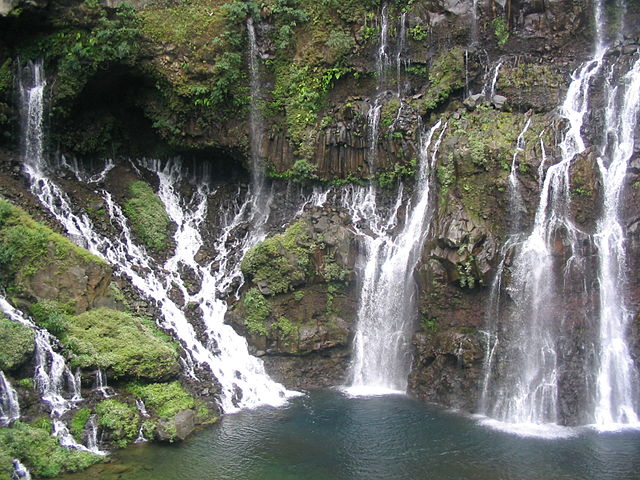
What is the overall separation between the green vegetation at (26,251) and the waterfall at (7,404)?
3.38m

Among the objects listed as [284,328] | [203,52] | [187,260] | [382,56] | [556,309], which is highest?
[382,56]

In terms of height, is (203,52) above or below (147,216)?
above

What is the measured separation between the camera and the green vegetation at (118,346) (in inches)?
675

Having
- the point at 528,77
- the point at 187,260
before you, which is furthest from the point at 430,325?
the point at 528,77

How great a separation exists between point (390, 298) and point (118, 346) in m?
9.36

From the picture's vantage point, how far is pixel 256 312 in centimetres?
2220

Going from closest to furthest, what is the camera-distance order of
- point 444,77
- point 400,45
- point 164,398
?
point 164,398, point 444,77, point 400,45

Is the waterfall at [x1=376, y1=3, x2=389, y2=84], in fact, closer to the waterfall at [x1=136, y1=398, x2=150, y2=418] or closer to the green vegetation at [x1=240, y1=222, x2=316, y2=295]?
the green vegetation at [x1=240, y1=222, x2=316, y2=295]

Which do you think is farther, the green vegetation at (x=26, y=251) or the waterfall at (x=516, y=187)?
the waterfall at (x=516, y=187)

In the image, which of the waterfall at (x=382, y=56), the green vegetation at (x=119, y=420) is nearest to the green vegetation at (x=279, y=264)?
the green vegetation at (x=119, y=420)

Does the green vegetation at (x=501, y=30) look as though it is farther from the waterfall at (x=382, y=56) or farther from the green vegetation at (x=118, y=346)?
the green vegetation at (x=118, y=346)

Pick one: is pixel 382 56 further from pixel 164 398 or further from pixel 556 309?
pixel 164 398

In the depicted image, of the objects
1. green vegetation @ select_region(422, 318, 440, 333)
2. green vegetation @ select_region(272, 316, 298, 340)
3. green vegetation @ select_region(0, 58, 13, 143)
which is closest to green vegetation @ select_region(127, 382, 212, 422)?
green vegetation @ select_region(272, 316, 298, 340)

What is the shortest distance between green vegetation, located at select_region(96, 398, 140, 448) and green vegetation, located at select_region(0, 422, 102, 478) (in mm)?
885
